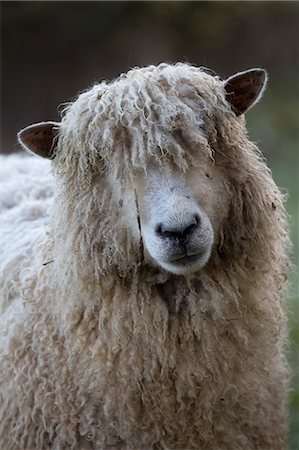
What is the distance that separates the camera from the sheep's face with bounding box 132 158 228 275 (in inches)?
124

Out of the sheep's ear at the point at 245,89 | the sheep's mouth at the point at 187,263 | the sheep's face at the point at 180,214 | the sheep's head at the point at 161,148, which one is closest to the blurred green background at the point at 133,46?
the sheep's ear at the point at 245,89

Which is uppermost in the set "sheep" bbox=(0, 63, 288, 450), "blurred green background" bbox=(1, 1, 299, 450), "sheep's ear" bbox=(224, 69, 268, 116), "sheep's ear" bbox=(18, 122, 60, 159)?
"blurred green background" bbox=(1, 1, 299, 450)

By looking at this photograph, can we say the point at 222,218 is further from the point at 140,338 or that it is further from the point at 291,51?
the point at 291,51

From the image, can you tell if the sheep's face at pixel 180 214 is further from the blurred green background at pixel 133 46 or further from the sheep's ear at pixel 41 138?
the blurred green background at pixel 133 46

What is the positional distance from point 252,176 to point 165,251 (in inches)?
21.4

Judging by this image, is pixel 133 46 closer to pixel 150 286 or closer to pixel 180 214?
pixel 150 286

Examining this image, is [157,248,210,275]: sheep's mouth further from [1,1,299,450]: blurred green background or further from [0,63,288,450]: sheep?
[1,1,299,450]: blurred green background

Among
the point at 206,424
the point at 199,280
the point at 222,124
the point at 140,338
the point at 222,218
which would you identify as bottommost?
the point at 206,424

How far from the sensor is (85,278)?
355 centimetres

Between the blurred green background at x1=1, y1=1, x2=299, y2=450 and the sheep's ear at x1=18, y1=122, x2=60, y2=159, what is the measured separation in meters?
11.1

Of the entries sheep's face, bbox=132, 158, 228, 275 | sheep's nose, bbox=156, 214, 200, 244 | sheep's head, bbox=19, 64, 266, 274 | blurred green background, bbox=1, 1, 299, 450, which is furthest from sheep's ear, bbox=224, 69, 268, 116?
blurred green background, bbox=1, 1, 299, 450

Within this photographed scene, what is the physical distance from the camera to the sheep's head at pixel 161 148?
321 cm

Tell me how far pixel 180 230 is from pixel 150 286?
1.33 ft

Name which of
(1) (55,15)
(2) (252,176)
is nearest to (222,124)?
(2) (252,176)
